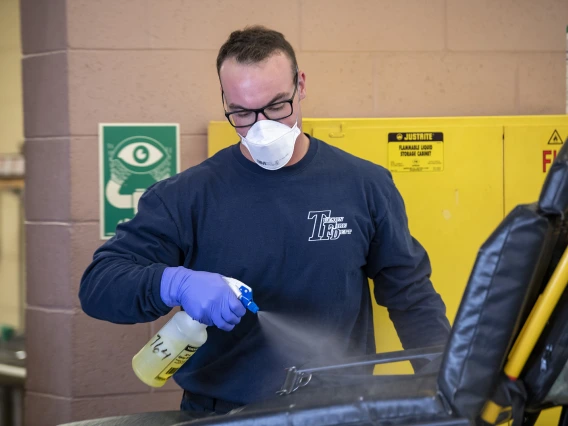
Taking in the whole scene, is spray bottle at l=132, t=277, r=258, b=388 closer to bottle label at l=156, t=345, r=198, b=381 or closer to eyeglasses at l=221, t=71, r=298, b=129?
bottle label at l=156, t=345, r=198, b=381

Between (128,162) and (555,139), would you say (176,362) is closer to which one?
(128,162)

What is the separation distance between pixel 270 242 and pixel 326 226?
0.14 m

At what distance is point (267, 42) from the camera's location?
5.60ft

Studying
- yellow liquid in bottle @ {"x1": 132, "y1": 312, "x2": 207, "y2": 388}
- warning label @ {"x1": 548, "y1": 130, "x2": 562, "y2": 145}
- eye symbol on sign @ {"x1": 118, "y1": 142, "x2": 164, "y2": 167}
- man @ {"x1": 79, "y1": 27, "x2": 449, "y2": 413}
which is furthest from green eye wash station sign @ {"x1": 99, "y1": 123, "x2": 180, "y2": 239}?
warning label @ {"x1": 548, "y1": 130, "x2": 562, "y2": 145}

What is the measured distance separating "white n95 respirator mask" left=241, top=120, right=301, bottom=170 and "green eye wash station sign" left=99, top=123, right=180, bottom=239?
2.70 feet

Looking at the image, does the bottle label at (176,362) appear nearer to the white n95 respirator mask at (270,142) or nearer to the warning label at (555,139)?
the white n95 respirator mask at (270,142)

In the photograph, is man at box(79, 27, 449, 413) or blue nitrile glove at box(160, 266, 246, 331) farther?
man at box(79, 27, 449, 413)

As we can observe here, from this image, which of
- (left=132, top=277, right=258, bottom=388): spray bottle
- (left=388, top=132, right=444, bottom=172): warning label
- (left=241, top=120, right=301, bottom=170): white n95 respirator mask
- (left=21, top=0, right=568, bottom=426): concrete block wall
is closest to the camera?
(left=132, top=277, right=258, bottom=388): spray bottle

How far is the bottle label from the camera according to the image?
1.54m

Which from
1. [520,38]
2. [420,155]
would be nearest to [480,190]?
[420,155]

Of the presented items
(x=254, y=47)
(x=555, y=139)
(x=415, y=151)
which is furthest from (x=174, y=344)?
(x=555, y=139)

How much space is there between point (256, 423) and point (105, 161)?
1.69 meters

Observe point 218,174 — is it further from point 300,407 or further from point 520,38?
point 520,38

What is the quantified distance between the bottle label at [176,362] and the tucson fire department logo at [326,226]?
1.30 ft
